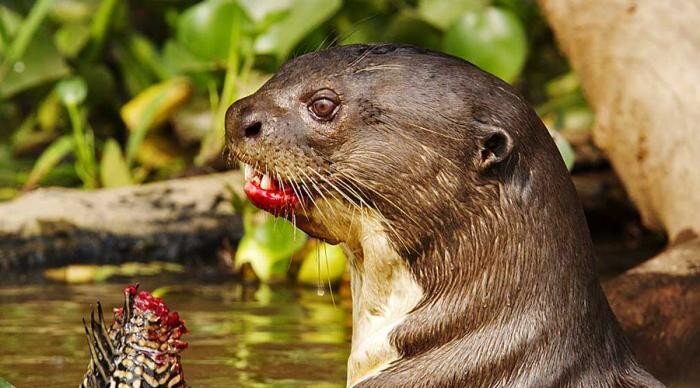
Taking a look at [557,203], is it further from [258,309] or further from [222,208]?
[222,208]

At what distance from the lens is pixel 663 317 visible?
15.1 ft

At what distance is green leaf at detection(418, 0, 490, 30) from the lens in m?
7.60

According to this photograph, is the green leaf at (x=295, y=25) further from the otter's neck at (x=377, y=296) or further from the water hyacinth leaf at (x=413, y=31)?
the otter's neck at (x=377, y=296)

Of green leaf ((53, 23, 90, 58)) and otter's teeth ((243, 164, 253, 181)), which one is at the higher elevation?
green leaf ((53, 23, 90, 58))

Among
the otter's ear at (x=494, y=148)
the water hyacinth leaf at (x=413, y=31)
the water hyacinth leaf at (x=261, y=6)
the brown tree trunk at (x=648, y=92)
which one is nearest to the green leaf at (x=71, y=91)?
the water hyacinth leaf at (x=261, y=6)

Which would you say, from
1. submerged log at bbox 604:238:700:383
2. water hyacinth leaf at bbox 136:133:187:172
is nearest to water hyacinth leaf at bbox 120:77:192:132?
water hyacinth leaf at bbox 136:133:187:172

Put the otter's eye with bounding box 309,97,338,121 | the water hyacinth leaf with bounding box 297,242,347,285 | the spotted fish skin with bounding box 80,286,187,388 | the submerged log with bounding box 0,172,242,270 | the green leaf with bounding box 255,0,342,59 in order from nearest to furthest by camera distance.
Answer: the otter's eye with bounding box 309,97,338,121, the spotted fish skin with bounding box 80,286,187,388, the water hyacinth leaf with bounding box 297,242,347,285, the submerged log with bounding box 0,172,242,270, the green leaf with bounding box 255,0,342,59

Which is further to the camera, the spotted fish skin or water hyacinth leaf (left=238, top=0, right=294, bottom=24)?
water hyacinth leaf (left=238, top=0, right=294, bottom=24)

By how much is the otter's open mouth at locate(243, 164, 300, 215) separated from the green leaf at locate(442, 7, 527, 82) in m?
3.83

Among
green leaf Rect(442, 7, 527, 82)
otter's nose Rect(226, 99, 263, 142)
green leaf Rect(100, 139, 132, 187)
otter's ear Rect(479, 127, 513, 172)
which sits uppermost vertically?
green leaf Rect(442, 7, 527, 82)

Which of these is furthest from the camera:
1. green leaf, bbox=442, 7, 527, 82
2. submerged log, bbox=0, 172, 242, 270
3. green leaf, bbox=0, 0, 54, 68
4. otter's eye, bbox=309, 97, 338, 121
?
green leaf, bbox=0, 0, 54, 68

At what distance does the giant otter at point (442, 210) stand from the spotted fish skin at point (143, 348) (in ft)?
1.28

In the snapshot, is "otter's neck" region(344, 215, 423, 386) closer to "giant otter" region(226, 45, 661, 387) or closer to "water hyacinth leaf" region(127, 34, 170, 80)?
"giant otter" region(226, 45, 661, 387)

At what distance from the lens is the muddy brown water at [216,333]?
4.54 meters
